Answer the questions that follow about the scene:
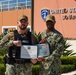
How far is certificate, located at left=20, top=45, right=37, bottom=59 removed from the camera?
16.0ft

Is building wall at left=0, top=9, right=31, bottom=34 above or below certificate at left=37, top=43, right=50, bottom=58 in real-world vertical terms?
above

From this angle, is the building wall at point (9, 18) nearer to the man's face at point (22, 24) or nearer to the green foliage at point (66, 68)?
the green foliage at point (66, 68)

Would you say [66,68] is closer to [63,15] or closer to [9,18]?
[63,15]

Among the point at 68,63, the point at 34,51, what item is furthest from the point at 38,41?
the point at 68,63

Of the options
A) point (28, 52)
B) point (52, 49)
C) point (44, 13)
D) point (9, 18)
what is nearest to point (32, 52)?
point (28, 52)

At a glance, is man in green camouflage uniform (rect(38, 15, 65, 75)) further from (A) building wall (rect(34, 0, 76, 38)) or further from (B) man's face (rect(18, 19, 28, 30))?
(A) building wall (rect(34, 0, 76, 38))

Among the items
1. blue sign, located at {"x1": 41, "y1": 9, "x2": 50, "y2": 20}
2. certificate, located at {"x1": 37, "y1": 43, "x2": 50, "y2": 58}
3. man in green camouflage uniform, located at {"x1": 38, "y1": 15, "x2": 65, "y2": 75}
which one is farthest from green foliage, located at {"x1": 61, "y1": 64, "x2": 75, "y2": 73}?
blue sign, located at {"x1": 41, "y1": 9, "x2": 50, "y2": 20}

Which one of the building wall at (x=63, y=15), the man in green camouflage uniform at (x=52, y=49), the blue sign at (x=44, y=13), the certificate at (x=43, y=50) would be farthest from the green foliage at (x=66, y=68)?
the blue sign at (x=44, y=13)

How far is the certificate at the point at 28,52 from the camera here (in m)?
4.87

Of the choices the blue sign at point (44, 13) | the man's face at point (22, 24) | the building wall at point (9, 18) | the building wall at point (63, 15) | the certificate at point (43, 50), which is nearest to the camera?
the man's face at point (22, 24)

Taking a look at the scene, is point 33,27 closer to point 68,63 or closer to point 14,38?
point 68,63

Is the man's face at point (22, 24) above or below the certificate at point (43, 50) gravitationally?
above

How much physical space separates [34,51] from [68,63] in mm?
8956

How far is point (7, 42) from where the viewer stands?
16.0ft
